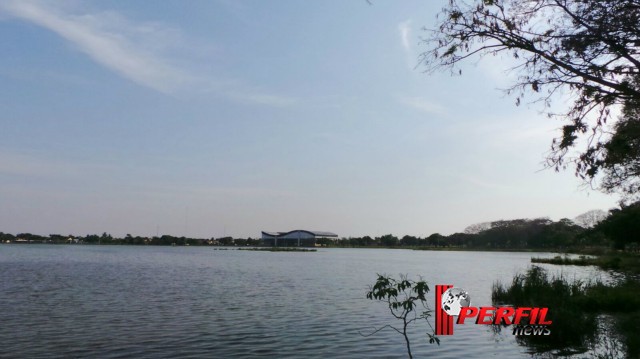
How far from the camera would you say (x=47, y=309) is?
30.8m

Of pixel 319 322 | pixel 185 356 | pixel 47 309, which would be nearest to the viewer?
pixel 185 356

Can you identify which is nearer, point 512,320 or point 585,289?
point 512,320

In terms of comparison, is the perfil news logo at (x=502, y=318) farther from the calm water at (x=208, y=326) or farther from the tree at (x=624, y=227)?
the tree at (x=624, y=227)

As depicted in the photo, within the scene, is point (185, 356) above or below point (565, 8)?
below

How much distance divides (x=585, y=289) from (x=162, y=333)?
26.0m

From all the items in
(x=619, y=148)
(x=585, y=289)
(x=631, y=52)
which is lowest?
(x=585, y=289)

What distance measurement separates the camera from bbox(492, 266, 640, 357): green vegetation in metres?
19.5

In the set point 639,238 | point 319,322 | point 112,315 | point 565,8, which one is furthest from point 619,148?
point 639,238

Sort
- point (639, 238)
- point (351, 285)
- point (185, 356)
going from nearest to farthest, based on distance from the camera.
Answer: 1. point (185, 356)
2. point (351, 285)
3. point (639, 238)

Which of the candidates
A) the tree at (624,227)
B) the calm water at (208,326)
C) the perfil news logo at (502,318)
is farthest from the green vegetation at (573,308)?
the tree at (624,227)

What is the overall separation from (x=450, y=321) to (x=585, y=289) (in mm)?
13461

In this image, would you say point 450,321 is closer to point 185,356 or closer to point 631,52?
point 185,356

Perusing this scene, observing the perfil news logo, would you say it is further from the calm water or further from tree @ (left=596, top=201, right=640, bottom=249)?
tree @ (left=596, top=201, right=640, bottom=249)

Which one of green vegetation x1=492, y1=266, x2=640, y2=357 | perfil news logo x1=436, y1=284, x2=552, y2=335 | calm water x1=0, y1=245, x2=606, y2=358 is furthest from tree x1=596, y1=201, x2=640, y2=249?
perfil news logo x1=436, y1=284, x2=552, y2=335
